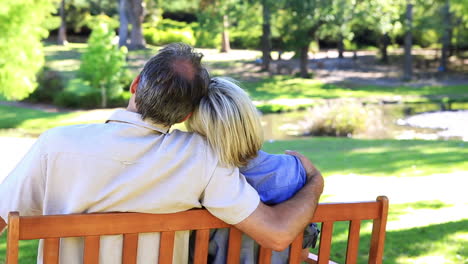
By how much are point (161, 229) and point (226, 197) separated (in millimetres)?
251

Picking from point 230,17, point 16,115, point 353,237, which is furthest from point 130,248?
point 230,17

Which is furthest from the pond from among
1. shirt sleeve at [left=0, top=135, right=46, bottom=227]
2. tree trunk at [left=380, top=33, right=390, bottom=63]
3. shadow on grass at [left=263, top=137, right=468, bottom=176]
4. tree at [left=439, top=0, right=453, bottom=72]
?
shirt sleeve at [left=0, top=135, right=46, bottom=227]

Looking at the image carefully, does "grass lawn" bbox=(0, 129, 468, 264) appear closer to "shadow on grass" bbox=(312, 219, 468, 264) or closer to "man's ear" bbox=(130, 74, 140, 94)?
"shadow on grass" bbox=(312, 219, 468, 264)

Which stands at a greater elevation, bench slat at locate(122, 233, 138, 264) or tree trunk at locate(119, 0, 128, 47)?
tree trunk at locate(119, 0, 128, 47)

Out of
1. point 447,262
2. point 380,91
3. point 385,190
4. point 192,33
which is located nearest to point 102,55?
point 380,91

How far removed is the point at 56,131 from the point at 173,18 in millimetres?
49681

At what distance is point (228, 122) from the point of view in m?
2.58

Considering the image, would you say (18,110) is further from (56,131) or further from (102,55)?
(56,131)

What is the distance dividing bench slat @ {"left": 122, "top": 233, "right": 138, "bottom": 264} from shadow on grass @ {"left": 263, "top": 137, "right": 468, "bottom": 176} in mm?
7685

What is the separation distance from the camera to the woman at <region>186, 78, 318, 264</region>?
2576 millimetres

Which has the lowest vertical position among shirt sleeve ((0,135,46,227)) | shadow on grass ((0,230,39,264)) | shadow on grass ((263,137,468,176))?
shadow on grass ((263,137,468,176))

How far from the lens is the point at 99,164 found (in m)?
2.47

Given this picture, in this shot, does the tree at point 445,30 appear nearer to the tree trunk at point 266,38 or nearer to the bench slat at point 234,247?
the tree trunk at point 266,38

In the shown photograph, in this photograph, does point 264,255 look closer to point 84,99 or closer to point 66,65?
point 84,99
